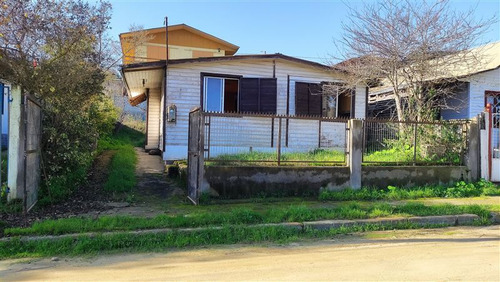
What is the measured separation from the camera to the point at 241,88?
12.2 m

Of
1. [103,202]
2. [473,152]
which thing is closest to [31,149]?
[103,202]

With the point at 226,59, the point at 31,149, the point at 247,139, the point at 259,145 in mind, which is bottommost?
the point at 31,149

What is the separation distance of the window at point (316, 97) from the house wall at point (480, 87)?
5.16 metres

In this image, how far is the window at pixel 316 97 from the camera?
504 inches

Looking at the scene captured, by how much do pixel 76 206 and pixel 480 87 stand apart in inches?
603

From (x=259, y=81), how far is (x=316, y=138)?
11.0 feet

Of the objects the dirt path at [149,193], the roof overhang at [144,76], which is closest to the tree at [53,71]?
the dirt path at [149,193]

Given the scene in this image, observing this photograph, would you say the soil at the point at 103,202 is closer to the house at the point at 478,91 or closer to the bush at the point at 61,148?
the bush at the point at 61,148

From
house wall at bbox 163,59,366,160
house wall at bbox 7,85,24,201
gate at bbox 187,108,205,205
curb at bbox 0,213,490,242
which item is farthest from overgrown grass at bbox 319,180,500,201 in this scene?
house wall at bbox 7,85,24,201

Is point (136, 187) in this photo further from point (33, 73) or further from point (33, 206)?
point (33, 73)

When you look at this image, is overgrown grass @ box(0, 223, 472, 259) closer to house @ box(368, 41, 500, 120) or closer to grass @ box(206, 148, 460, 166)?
grass @ box(206, 148, 460, 166)

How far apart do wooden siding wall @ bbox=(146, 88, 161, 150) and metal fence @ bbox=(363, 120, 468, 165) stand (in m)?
10.9

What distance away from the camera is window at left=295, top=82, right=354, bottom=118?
42.0ft

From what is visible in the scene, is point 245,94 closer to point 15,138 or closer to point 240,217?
point 240,217
